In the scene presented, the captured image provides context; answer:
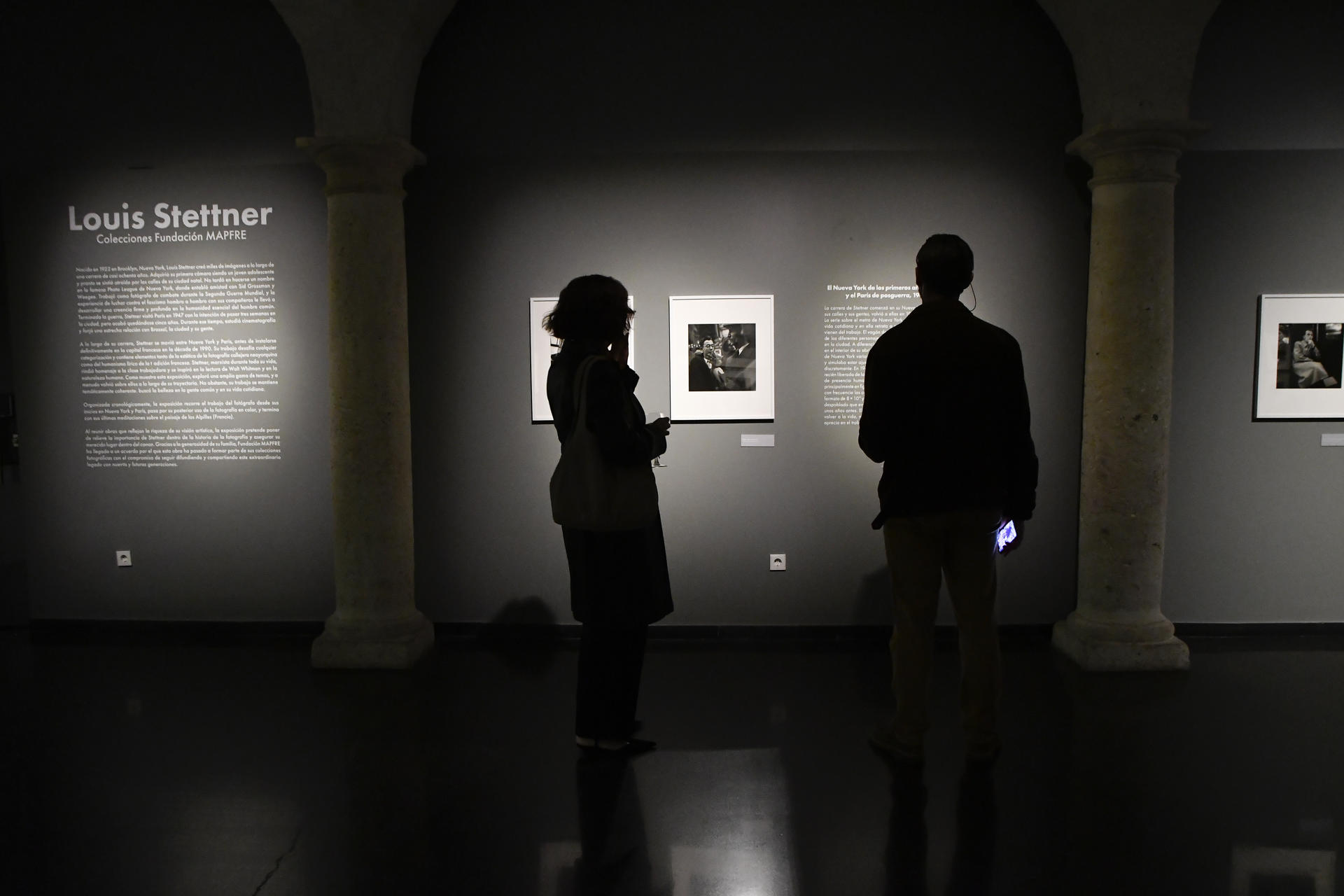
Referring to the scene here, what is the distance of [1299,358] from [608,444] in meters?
4.17

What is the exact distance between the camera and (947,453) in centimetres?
274

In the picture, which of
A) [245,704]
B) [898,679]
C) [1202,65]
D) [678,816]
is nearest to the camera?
[678,816]

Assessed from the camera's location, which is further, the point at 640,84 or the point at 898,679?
the point at 640,84

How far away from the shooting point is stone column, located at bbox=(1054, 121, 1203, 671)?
13.3 feet

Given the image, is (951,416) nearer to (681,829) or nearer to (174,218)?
(681,829)

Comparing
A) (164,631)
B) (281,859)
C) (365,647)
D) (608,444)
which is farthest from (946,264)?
(164,631)

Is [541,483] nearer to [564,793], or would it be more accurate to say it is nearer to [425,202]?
[425,202]

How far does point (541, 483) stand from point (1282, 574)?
4350 millimetres

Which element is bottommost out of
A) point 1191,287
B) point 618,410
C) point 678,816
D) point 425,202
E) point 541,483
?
point 678,816

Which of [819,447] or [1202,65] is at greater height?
[1202,65]

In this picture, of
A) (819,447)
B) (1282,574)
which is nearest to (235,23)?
(819,447)

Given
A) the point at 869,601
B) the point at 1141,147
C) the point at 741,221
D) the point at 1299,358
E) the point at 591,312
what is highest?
the point at 1141,147

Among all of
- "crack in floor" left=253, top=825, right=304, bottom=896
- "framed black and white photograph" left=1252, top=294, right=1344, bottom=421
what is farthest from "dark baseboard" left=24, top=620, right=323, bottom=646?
"framed black and white photograph" left=1252, top=294, right=1344, bottom=421

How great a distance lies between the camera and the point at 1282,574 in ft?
15.2
